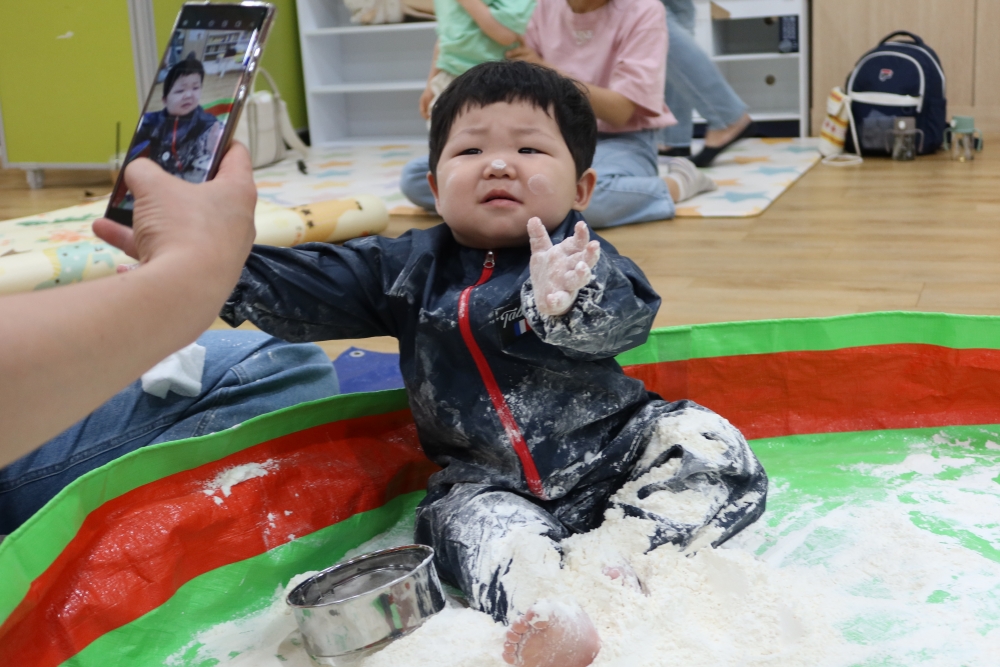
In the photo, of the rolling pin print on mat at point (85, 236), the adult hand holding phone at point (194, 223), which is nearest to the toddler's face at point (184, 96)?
the adult hand holding phone at point (194, 223)

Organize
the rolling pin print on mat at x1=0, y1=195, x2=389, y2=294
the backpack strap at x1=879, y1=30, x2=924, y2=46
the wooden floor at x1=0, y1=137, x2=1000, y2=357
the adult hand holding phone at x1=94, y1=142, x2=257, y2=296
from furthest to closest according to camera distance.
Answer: the backpack strap at x1=879, y1=30, x2=924, y2=46 → the rolling pin print on mat at x1=0, y1=195, x2=389, y2=294 → the wooden floor at x1=0, y1=137, x2=1000, y2=357 → the adult hand holding phone at x1=94, y1=142, x2=257, y2=296

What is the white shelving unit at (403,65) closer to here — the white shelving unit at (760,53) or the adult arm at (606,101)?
the white shelving unit at (760,53)

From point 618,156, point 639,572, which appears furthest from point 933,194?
point 639,572

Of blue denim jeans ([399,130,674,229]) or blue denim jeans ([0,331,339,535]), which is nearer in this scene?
blue denim jeans ([0,331,339,535])

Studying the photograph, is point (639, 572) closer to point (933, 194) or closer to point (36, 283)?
point (36, 283)

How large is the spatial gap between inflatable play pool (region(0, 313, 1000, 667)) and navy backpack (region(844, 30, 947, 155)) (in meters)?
2.29

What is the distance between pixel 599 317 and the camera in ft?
2.70

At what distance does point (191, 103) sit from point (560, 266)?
312 mm

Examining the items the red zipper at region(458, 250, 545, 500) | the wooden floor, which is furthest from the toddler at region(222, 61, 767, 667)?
the wooden floor

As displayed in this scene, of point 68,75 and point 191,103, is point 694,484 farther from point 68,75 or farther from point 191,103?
point 68,75

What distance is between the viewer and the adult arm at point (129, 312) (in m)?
0.41

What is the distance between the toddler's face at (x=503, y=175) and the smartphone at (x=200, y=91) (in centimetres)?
27

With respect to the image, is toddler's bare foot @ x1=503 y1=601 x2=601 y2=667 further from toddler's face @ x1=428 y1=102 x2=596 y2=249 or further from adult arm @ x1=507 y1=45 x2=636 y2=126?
adult arm @ x1=507 y1=45 x2=636 y2=126

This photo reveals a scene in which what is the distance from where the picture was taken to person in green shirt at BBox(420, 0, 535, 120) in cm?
235
